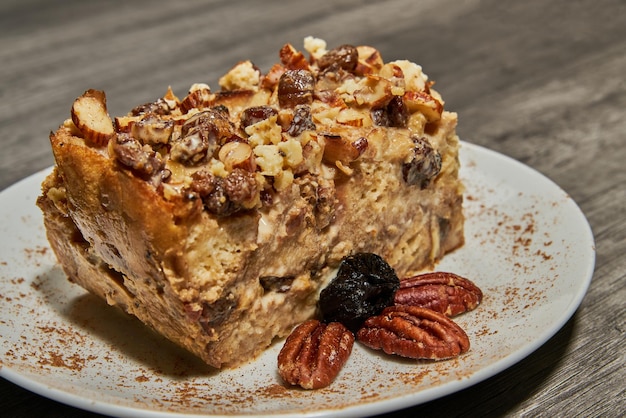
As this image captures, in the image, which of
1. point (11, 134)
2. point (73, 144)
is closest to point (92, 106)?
point (73, 144)

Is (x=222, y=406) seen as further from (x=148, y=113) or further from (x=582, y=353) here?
(x=582, y=353)

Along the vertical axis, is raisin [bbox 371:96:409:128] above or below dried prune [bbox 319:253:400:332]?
above

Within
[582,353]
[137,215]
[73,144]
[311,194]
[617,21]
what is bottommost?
[617,21]

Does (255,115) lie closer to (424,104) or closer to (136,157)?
(136,157)

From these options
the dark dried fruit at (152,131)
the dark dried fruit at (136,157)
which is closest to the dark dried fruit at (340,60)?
the dark dried fruit at (152,131)

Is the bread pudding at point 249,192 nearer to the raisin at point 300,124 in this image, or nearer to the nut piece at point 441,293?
the raisin at point 300,124

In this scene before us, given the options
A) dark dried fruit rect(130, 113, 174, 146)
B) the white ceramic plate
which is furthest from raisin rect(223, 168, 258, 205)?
the white ceramic plate

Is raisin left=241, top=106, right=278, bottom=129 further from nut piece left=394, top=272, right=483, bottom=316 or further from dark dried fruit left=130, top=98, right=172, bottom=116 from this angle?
nut piece left=394, top=272, right=483, bottom=316
